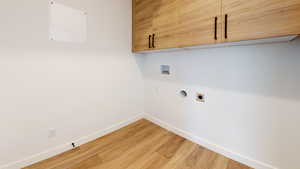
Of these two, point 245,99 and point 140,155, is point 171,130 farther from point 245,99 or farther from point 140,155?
point 245,99

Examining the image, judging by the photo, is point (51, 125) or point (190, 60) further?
point (190, 60)

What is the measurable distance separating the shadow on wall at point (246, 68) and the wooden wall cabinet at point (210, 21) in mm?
373

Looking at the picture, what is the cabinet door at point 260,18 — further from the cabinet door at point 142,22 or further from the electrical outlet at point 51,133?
the electrical outlet at point 51,133

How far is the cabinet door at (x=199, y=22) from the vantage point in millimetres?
1287

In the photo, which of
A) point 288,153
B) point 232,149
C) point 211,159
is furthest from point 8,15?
point 288,153

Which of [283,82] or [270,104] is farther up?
[283,82]

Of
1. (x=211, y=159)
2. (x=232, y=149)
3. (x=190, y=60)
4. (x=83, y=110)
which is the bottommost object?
(x=211, y=159)

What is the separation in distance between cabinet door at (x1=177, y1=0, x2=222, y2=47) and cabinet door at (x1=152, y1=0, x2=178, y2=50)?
0.08 m

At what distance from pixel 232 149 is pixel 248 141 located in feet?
0.75

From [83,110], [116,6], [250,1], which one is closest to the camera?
[250,1]

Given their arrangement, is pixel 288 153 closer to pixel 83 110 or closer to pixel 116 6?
pixel 83 110

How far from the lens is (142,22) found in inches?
83.7

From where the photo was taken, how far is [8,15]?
128 centimetres

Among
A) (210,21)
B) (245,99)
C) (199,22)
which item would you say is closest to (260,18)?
(210,21)
